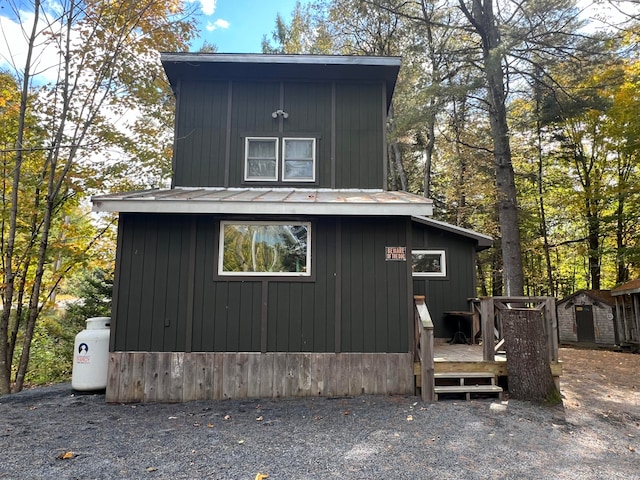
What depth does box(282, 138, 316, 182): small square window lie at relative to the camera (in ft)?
21.0

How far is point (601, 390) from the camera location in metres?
5.33

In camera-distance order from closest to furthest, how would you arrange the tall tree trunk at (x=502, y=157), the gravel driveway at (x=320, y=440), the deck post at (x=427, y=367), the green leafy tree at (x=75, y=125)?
the gravel driveway at (x=320, y=440) → the deck post at (x=427, y=367) → the green leafy tree at (x=75, y=125) → the tall tree trunk at (x=502, y=157)

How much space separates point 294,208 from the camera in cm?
489

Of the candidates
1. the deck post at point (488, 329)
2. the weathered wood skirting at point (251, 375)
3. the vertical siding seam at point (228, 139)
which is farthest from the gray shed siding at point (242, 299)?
the vertical siding seam at point (228, 139)

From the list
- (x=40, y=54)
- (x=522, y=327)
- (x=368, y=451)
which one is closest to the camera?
(x=368, y=451)

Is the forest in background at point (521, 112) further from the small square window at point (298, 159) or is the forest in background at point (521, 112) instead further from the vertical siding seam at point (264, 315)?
the vertical siding seam at point (264, 315)

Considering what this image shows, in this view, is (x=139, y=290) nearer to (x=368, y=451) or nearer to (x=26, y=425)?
(x=26, y=425)

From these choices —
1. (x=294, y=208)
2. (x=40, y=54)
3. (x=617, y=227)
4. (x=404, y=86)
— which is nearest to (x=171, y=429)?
(x=294, y=208)

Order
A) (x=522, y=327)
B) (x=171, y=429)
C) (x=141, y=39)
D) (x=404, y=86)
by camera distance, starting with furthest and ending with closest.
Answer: (x=404, y=86)
(x=141, y=39)
(x=522, y=327)
(x=171, y=429)

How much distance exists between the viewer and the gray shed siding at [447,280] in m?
7.94

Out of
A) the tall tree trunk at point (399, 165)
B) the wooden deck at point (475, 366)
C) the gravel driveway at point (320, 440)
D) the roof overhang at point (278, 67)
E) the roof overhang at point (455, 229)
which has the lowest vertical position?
the gravel driveway at point (320, 440)

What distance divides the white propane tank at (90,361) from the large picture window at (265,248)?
2021 millimetres

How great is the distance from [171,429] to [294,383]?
1.66 metres

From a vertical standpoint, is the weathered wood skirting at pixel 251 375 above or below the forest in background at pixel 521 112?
below
